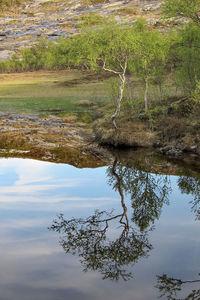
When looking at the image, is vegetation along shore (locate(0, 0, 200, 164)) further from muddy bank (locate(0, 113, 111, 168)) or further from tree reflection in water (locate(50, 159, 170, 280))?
tree reflection in water (locate(50, 159, 170, 280))

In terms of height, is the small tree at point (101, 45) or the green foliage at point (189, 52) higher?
the green foliage at point (189, 52)

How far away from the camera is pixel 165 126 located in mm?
41188

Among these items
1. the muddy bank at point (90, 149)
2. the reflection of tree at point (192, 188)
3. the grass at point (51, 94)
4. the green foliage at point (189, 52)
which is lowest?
the reflection of tree at point (192, 188)

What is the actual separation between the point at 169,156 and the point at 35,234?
20023 millimetres

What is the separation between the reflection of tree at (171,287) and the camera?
13.6m

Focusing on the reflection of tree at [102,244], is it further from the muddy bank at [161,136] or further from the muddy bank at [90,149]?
the muddy bank at [161,136]

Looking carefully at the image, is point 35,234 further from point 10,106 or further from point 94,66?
point 10,106

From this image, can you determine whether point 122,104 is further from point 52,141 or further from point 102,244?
point 102,244

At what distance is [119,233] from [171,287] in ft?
20.7

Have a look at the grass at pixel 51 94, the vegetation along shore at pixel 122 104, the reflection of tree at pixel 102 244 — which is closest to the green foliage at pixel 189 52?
the vegetation along shore at pixel 122 104

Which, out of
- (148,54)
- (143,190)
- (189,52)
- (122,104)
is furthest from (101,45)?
(189,52)

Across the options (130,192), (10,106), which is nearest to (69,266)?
(130,192)

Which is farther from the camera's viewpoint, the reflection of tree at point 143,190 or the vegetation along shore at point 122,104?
the vegetation along shore at point 122,104

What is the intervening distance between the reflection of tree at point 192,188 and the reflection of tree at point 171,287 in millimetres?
8887
